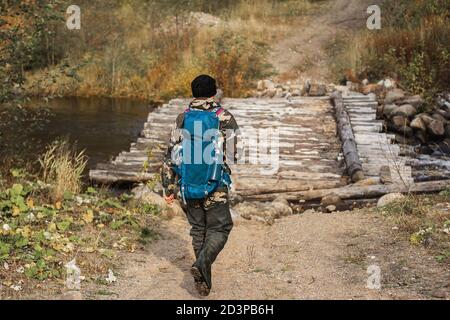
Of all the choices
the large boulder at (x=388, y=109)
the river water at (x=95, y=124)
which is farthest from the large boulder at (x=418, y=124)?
the river water at (x=95, y=124)

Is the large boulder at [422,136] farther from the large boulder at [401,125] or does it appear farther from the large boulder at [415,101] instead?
the large boulder at [415,101]

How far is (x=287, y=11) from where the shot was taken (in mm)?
26531

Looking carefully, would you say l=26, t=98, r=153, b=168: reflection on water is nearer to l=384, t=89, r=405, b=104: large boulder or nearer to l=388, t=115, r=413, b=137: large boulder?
l=388, t=115, r=413, b=137: large boulder

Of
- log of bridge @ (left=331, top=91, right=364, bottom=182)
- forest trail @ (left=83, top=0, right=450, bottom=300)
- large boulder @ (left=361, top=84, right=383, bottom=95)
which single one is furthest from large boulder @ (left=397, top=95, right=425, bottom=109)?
forest trail @ (left=83, top=0, right=450, bottom=300)

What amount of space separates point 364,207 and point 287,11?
1898 cm

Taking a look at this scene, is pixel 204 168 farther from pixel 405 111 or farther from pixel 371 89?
pixel 371 89

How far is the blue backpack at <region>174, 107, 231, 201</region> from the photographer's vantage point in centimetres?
538

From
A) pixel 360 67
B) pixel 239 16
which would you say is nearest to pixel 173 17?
pixel 239 16

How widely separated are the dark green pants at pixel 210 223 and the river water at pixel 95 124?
22.9 ft

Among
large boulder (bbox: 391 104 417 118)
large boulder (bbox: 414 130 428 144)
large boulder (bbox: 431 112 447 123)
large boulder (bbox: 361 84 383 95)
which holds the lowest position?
large boulder (bbox: 414 130 428 144)

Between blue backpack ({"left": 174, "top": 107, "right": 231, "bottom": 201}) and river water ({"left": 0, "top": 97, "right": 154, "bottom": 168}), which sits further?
river water ({"left": 0, "top": 97, "right": 154, "bottom": 168})

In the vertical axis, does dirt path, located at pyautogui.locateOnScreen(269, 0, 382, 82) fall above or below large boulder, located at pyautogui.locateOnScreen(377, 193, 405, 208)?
above

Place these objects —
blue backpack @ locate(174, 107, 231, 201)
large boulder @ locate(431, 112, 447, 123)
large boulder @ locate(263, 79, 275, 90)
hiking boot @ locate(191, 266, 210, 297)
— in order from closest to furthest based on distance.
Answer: hiking boot @ locate(191, 266, 210, 297)
blue backpack @ locate(174, 107, 231, 201)
large boulder @ locate(431, 112, 447, 123)
large boulder @ locate(263, 79, 275, 90)
